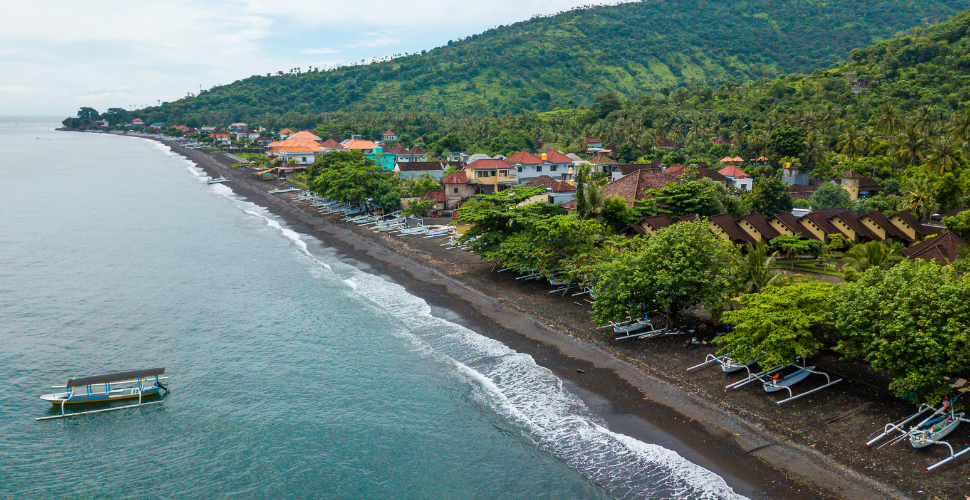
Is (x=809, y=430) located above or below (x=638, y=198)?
below

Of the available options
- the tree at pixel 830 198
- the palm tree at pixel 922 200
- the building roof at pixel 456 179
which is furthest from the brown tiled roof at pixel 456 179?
the palm tree at pixel 922 200

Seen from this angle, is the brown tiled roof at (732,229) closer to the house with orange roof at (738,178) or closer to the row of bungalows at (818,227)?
the row of bungalows at (818,227)

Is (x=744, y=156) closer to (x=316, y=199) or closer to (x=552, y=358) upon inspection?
(x=316, y=199)

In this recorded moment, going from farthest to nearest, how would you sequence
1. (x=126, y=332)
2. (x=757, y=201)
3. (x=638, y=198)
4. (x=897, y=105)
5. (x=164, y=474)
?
(x=897, y=105) → (x=757, y=201) → (x=638, y=198) → (x=126, y=332) → (x=164, y=474)

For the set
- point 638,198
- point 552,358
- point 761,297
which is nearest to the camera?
point 761,297

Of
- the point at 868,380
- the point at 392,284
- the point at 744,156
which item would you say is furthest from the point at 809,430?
the point at 744,156

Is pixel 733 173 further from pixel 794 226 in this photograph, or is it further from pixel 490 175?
pixel 490 175

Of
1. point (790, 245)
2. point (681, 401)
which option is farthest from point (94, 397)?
point (790, 245)
